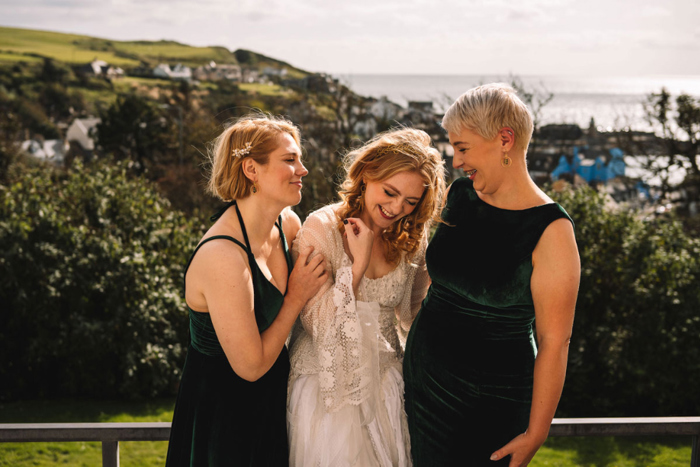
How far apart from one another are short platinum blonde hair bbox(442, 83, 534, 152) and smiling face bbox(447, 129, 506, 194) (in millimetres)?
26

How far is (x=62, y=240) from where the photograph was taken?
279 inches

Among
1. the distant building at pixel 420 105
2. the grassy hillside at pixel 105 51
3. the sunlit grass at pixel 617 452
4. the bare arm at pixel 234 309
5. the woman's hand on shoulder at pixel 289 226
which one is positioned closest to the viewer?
the bare arm at pixel 234 309

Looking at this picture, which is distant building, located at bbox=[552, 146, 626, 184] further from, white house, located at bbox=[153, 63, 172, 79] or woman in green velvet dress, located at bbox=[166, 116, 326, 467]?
white house, located at bbox=[153, 63, 172, 79]

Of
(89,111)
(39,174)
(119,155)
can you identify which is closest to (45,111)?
(89,111)

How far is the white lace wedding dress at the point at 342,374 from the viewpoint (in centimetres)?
238

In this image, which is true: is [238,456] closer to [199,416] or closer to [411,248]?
[199,416]

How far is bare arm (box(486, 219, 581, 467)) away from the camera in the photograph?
2059 mm

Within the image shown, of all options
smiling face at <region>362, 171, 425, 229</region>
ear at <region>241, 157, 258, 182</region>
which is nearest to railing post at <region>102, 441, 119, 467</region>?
ear at <region>241, 157, 258, 182</region>

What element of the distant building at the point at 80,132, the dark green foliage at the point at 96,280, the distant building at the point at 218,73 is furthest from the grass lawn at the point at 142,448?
the distant building at the point at 218,73

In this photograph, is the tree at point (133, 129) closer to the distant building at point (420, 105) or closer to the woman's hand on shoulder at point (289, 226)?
the distant building at point (420, 105)

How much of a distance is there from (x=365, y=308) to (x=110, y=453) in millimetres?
1167

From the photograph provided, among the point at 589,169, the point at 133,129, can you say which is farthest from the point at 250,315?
the point at 133,129

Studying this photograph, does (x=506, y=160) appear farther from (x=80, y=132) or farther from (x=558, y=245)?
(x=80, y=132)

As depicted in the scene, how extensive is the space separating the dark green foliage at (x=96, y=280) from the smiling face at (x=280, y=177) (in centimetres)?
473
